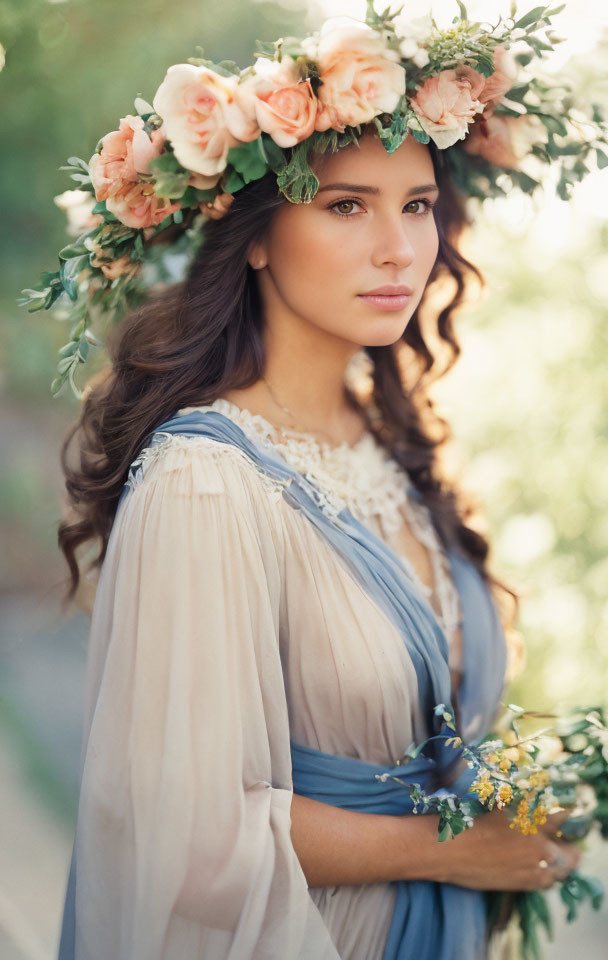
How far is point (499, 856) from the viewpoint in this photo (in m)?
1.27

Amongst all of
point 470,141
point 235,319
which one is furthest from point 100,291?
point 470,141

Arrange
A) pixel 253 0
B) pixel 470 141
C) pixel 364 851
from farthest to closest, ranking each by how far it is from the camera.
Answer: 1. pixel 253 0
2. pixel 470 141
3. pixel 364 851

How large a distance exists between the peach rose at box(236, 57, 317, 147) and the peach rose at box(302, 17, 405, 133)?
26 mm

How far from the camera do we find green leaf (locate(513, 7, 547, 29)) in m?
1.20

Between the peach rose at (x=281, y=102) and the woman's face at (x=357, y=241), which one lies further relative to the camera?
the woman's face at (x=357, y=241)

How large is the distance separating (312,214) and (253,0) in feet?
6.52

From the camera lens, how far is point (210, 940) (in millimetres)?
1067

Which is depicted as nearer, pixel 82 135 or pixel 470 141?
pixel 470 141

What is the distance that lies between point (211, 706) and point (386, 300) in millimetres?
616

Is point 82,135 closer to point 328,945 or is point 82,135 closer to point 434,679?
point 434,679

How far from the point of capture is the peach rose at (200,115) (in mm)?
1102

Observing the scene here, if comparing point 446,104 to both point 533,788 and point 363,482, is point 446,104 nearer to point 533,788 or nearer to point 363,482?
point 363,482

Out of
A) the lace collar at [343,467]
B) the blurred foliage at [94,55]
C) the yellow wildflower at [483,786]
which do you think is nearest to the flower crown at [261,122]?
the lace collar at [343,467]

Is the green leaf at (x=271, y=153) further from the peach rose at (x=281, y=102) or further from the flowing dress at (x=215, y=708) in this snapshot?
the flowing dress at (x=215, y=708)
